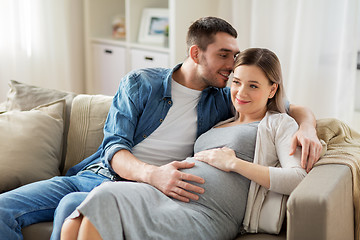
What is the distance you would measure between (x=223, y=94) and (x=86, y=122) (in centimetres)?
65

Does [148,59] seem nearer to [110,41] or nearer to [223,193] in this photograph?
[110,41]

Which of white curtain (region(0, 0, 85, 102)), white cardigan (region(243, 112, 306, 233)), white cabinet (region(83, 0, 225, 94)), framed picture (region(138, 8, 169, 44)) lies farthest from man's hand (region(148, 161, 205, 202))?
white curtain (region(0, 0, 85, 102))

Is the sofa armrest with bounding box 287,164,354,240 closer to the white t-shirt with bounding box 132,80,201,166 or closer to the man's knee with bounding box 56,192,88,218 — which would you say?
the white t-shirt with bounding box 132,80,201,166

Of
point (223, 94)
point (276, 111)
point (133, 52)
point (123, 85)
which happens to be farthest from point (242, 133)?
point (133, 52)

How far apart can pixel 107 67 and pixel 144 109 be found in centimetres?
201

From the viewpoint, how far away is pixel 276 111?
1824 millimetres

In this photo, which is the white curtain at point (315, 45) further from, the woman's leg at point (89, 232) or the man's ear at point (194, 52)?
the woman's leg at point (89, 232)

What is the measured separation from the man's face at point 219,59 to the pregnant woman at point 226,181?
14 cm

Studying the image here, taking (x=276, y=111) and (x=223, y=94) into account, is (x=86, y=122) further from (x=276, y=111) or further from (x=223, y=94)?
(x=276, y=111)

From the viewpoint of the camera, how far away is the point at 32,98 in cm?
231

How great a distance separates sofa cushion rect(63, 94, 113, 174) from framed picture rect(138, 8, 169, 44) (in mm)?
1452

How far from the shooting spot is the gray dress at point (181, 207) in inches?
56.6

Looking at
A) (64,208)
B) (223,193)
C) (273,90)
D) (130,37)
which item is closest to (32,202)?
(64,208)

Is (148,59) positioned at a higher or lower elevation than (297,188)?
higher
